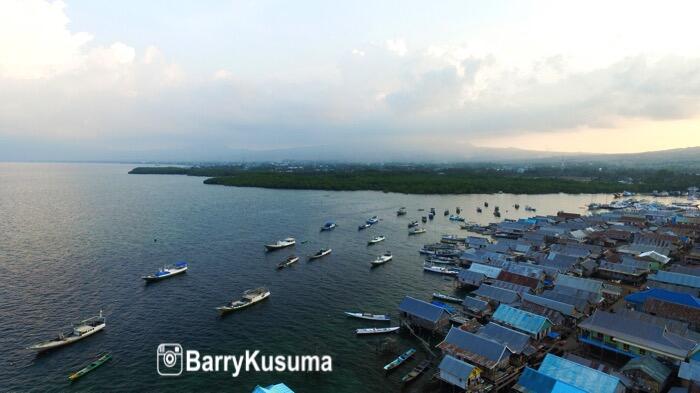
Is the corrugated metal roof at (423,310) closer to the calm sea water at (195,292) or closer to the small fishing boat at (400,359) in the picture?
the calm sea water at (195,292)

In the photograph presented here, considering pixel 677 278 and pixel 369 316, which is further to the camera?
pixel 677 278

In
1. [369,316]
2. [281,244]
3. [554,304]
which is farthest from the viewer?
[281,244]

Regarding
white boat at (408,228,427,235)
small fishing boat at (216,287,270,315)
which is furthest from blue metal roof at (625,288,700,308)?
white boat at (408,228,427,235)

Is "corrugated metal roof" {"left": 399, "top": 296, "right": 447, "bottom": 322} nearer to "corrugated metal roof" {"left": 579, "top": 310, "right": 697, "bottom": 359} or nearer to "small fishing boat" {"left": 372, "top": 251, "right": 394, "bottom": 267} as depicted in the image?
"corrugated metal roof" {"left": 579, "top": 310, "right": 697, "bottom": 359}

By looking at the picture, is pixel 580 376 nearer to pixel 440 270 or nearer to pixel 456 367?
pixel 456 367

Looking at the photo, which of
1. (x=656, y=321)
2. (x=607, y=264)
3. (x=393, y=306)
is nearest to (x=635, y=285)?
(x=607, y=264)

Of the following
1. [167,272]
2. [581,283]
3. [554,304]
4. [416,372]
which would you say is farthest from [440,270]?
[167,272]
